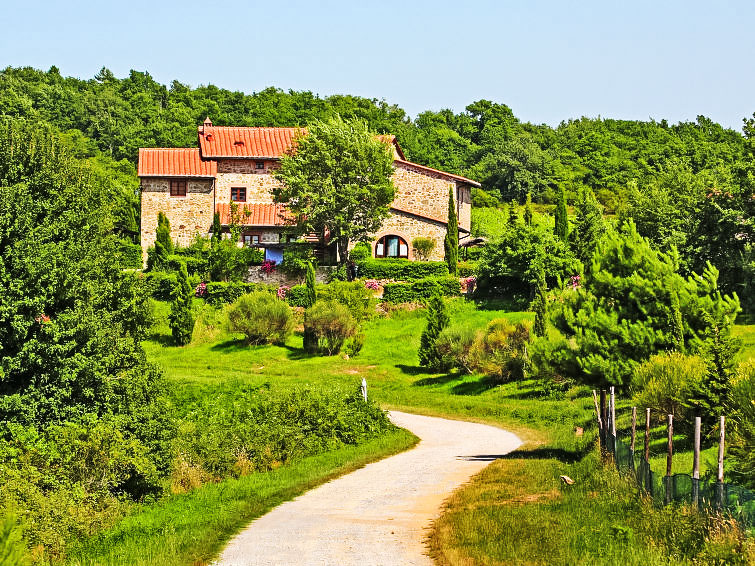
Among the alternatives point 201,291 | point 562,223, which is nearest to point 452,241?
point 562,223

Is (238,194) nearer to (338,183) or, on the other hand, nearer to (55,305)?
(338,183)

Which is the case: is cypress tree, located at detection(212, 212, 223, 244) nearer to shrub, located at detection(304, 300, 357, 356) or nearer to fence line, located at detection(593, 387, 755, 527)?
shrub, located at detection(304, 300, 357, 356)

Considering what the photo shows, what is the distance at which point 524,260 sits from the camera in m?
52.0

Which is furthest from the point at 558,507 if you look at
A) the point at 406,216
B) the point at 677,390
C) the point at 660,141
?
the point at 660,141

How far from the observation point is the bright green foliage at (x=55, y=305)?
846 inches

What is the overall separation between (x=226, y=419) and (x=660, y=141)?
9408 centimetres

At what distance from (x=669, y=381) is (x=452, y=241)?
39.2 m

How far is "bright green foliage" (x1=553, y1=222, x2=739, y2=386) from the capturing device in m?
23.5

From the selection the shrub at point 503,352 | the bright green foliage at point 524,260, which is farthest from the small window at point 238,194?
the shrub at point 503,352

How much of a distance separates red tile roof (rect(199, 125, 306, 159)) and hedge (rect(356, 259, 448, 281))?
14281 millimetres

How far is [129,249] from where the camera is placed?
6519cm

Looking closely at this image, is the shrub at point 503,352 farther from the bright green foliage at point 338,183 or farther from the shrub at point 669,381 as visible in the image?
the bright green foliage at point 338,183

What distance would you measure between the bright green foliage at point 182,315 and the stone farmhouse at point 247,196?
1341 centimetres

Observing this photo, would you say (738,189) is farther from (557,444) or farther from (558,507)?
(558,507)
